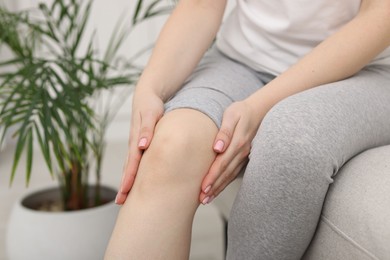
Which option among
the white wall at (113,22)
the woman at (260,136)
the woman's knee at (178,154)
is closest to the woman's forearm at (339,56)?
the woman at (260,136)

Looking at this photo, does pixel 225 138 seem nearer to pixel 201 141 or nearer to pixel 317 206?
pixel 201 141

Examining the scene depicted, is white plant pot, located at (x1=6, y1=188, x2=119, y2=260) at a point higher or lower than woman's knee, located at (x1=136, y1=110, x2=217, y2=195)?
lower

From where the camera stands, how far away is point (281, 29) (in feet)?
2.84

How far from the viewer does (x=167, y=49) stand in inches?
33.9

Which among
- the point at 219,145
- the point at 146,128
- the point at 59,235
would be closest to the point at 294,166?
the point at 219,145

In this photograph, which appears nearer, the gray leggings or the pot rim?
the gray leggings

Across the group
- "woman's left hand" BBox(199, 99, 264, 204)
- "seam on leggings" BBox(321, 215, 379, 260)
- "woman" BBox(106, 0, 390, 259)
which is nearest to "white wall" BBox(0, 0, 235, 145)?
"woman" BBox(106, 0, 390, 259)

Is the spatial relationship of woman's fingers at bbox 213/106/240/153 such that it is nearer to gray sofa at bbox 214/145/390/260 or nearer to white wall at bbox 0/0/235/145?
gray sofa at bbox 214/145/390/260

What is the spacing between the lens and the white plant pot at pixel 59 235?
3.66ft

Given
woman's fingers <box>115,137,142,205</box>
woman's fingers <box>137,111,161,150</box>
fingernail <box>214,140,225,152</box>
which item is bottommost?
woman's fingers <box>115,137,142,205</box>

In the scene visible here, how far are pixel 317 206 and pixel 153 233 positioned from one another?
8.2 inches

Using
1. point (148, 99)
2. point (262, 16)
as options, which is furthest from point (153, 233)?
point (262, 16)

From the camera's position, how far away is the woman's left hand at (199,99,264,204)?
68cm

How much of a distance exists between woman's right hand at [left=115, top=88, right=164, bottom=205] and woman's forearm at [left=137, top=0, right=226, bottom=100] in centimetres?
4
